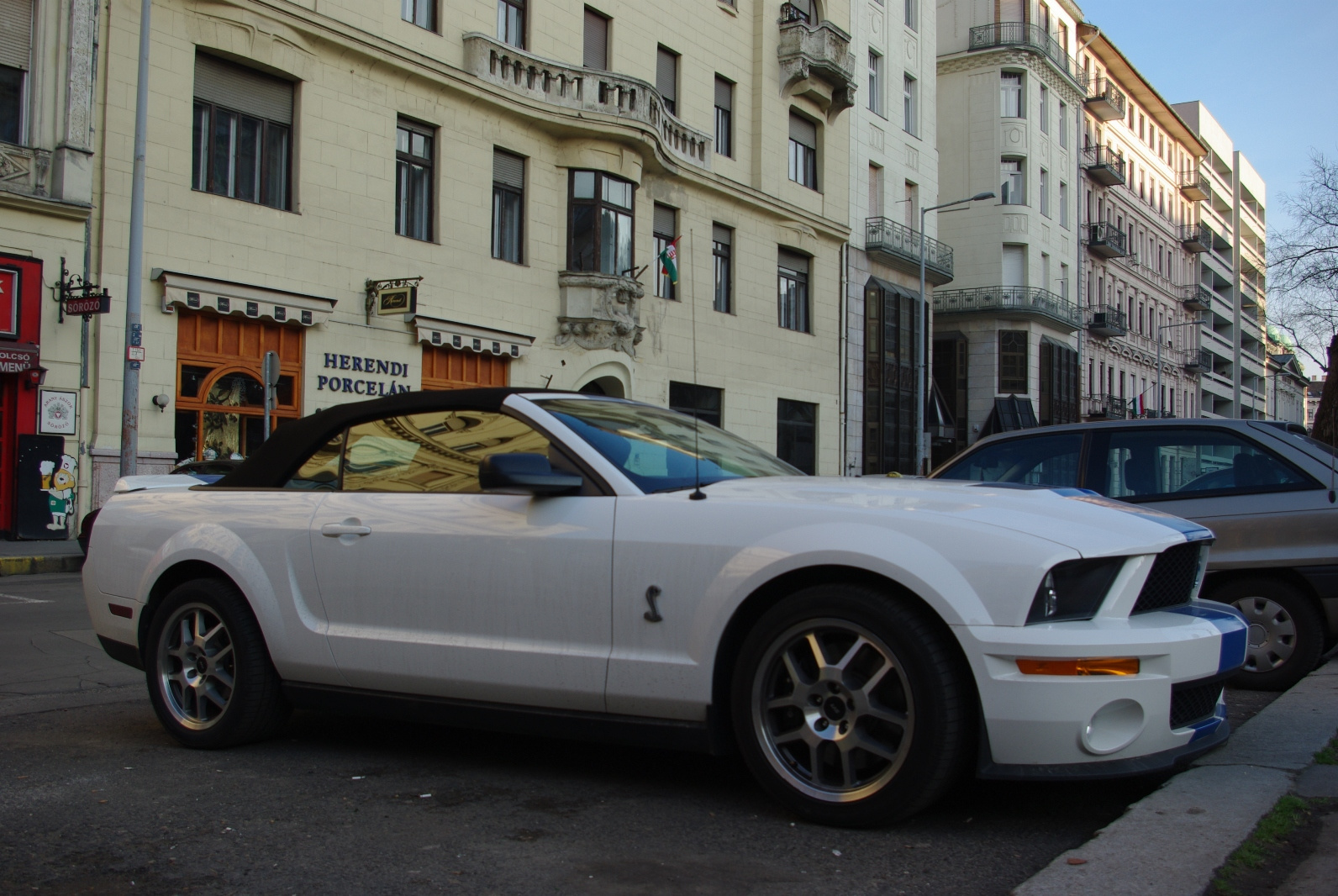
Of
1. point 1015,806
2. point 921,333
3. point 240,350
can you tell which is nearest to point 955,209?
point 921,333

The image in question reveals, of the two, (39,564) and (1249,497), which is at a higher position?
(1249,497)

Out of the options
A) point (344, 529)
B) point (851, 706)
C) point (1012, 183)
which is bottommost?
point (851, 706)

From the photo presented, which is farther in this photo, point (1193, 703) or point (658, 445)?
point (658, 445)

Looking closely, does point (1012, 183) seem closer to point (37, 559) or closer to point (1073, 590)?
point (37, 559)

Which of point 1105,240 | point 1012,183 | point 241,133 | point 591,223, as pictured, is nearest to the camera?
point 241,133

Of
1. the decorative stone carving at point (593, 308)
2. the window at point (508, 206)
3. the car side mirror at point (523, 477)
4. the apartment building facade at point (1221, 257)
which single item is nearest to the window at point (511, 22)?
the window at point (508, 206)

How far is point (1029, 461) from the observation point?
24.7 feet

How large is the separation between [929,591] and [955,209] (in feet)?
163

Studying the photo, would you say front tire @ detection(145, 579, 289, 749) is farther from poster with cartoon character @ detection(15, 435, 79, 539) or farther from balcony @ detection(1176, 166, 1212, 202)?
balcony @ detection(1176, 166, 1212, 202)

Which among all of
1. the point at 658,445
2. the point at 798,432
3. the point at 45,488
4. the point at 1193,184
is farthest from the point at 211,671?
the point at 1193,184

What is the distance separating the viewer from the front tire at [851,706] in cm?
349

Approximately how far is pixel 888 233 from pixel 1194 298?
153ft

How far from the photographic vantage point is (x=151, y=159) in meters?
17.9

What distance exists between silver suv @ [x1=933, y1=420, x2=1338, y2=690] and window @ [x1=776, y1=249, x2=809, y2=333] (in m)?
25.0
